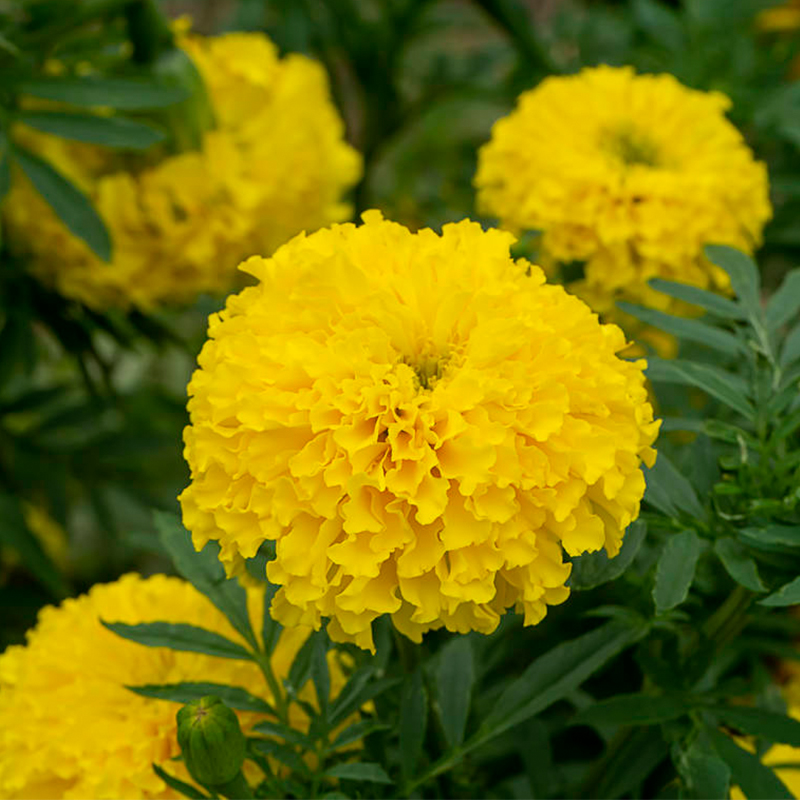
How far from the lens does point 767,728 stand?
452 mm

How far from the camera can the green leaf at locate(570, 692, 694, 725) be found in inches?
17.8

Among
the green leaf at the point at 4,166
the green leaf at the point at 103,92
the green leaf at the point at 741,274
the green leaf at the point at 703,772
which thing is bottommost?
the green leaf at the point at 703,772

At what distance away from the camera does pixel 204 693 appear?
0.46 m

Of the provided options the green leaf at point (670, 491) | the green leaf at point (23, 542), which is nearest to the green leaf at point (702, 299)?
the green leaf at point (670, 491)

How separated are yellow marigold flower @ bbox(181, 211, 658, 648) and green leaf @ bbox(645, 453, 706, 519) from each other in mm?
58

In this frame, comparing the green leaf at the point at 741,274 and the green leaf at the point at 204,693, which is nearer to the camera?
the green leaf at the point at 204,693

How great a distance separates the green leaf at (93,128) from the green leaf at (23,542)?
11.6 inches

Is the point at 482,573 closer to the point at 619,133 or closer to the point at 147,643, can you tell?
the point at 147,643

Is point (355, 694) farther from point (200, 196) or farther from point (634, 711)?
point (200, 196)

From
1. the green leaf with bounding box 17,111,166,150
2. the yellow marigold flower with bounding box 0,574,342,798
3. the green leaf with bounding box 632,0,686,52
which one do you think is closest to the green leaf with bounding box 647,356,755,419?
the yellow marigold flower with bounding box 0,574,342,798

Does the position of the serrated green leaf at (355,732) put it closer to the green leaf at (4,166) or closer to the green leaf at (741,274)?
the green leaf at (741,274)

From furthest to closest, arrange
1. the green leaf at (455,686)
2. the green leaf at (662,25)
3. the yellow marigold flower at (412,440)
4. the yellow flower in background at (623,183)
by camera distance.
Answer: the green leaf at (662,25) → the yellow flower in background at (623,183) → the green leaf at (455,686) → the yellow marigold flower at (412,440)

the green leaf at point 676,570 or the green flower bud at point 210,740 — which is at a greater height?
the green leaf at point 676,570

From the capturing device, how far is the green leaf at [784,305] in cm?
55
